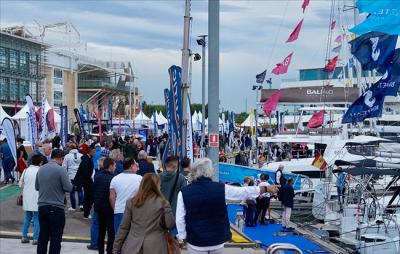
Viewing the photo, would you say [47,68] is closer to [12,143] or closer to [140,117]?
[140,117]

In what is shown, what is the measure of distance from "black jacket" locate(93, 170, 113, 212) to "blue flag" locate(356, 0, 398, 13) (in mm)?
6044

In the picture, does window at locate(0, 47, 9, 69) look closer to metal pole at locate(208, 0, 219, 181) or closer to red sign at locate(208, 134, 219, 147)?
metal pole at locate(208, 0, 219, 181)

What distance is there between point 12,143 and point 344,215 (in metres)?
11.0

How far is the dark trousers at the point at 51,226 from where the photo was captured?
9.83 m

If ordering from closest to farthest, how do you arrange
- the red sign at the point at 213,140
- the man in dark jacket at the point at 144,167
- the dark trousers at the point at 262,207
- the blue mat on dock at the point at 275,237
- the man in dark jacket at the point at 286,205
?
the red sign at the point at 213,140 < the man in dark jacket at the point at 144,167 < the blue mat on dock at the point at 275,237 < the man in dark jacket at the point at 286,205 < the dark trousers at the point at 262,207

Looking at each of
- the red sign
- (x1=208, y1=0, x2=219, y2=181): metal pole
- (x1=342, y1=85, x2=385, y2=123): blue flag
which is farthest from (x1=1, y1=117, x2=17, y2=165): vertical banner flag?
the red sign

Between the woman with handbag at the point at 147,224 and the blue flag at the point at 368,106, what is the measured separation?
8.81m

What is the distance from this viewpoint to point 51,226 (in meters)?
9.88

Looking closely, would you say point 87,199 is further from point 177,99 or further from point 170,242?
point 170,242

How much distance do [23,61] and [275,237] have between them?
186 feet

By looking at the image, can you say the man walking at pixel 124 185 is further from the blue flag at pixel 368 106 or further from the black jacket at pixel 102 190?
the blue flag at pixel 368 106

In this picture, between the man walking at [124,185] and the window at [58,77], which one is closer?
the man walking at [124,185]

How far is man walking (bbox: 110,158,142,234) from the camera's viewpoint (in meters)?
9.53

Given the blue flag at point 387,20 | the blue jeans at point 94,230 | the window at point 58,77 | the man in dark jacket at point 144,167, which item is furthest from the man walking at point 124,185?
the window at point 58,77
